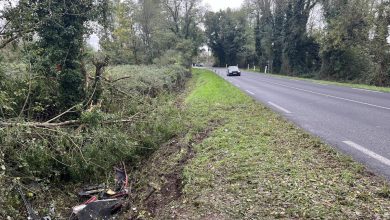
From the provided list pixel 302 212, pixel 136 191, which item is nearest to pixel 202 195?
pixel 302 212

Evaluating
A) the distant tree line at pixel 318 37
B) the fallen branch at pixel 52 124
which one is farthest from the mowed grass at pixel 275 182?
the distant tree line at pixel 318 37

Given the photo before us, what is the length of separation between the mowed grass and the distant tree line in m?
21.1

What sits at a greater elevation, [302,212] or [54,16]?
[54,16]

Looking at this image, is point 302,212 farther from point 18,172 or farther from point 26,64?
point 26,64

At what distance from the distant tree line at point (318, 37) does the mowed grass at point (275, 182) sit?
21141 millimetres

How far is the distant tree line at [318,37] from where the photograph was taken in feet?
77.3

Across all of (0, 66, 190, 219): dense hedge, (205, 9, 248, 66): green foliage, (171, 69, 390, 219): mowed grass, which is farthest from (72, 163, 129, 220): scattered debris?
(205, 9, 248, 66): green foliage

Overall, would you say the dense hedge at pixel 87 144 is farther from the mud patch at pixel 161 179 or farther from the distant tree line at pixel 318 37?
the distant tree line at pixel 318 37

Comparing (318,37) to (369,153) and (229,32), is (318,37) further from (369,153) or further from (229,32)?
(229,32)

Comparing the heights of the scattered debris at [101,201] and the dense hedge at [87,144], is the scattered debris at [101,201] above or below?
below

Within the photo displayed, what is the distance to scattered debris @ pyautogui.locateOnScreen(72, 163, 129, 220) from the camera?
521cm

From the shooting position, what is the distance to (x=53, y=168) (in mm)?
6355

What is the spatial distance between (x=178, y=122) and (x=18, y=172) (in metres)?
3.97

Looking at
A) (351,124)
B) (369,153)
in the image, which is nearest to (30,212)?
(369,153)
